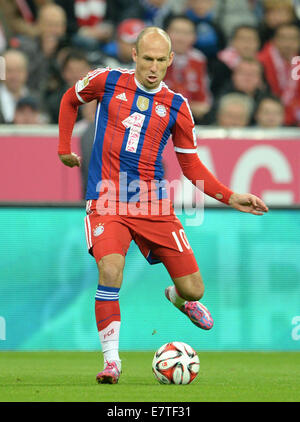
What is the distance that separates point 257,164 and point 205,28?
9.77ft

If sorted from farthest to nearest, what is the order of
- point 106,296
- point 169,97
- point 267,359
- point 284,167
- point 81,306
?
point 284,167 → point 81,306 → point 267,359 → point 169,97 → point 106,296

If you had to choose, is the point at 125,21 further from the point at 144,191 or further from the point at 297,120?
the point at 144,191

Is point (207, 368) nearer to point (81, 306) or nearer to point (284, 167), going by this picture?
point (81, 306)

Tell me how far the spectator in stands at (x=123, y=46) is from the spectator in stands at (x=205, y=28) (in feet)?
2.45

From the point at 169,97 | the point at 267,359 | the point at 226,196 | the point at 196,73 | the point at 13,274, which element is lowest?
the point at 267,359

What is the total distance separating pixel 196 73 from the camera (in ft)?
42.9

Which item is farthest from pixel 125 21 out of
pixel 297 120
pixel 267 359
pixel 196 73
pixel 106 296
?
pixel 106 296

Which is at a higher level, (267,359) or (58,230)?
(58,230)

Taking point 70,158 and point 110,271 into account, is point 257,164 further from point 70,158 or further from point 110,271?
point 110,271

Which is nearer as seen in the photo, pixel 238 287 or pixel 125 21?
pixel 238 287

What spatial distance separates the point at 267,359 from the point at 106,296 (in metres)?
2.70

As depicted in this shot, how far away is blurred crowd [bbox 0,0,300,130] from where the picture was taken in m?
12.7

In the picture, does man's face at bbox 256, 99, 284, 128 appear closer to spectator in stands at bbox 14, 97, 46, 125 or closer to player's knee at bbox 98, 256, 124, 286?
spectator in stands at bbox 14, 97, 46, 125
